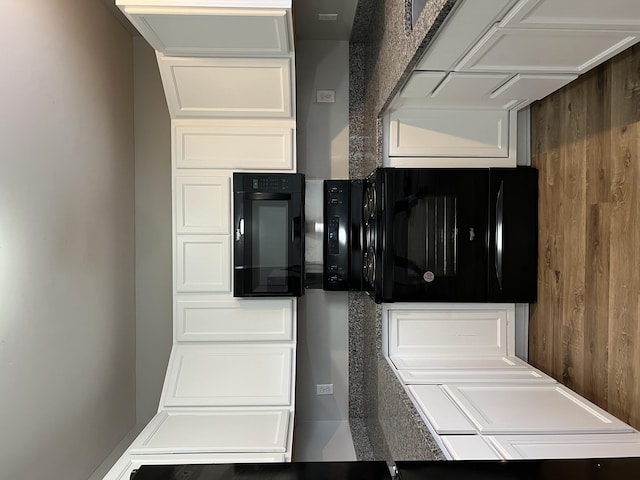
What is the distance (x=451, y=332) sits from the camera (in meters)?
2.05

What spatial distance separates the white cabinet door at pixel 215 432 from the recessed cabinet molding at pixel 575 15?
1810 mm

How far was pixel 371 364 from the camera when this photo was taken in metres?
2.35

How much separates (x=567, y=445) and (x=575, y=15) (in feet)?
4.01

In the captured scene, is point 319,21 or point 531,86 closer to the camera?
point 531,86

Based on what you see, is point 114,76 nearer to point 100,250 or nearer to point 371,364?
point 100,250

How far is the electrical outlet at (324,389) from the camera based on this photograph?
2.80m

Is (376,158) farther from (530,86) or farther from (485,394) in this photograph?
(485,394)

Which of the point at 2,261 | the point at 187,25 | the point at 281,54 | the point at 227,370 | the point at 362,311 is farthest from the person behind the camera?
the point at 362,311

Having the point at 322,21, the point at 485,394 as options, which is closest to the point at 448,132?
the point at 322,21

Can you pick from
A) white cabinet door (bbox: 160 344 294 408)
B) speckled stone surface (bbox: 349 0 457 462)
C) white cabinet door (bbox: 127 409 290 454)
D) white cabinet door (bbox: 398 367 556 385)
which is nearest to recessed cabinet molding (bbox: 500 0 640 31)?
speckled stone surface (bbox: 349 0 457 462)

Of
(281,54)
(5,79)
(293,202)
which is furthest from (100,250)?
(281,54)

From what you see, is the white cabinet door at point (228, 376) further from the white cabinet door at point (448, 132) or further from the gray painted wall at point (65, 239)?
the white cabinet door at point (448, 132)

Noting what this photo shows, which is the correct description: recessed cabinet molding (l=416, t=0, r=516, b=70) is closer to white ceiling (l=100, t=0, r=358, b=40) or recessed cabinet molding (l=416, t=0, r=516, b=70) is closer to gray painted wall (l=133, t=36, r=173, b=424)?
white ceiling (l=100, t=0, r=358, b=40)

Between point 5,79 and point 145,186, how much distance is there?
122cm
